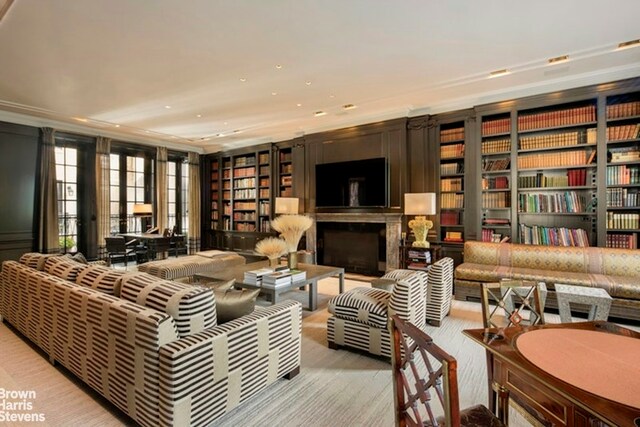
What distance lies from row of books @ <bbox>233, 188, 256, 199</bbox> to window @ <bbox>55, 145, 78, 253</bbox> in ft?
11.2

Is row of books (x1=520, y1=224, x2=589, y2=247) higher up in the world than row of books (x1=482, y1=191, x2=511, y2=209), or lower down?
lower down

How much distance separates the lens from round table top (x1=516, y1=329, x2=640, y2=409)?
1.03 m

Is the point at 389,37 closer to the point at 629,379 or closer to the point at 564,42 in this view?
the point at 564,42

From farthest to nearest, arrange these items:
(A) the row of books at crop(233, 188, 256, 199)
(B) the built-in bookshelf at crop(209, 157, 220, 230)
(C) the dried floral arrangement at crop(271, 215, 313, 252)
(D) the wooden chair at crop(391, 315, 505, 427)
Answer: (B) the built-in bookshelf at crop(209, 157, 220, 230) → (A) the row of books at crop(233, 188, 256, 199) → (C) the dried floral arrangement at crop(271, 215, 313, 252) → (D) the wooden chair at crop(391, 315, 505, 427)

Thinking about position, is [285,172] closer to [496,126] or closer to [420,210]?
[420,210]

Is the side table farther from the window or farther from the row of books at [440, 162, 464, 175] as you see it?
the window

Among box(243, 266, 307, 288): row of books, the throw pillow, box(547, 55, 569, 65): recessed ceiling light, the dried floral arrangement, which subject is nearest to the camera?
the throw pillow

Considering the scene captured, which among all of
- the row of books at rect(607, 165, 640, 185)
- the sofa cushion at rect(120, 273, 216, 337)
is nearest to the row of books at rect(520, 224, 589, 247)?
the row of books at rect(607, 165, 640, 185)

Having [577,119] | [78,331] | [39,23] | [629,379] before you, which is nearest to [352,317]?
[629,379]

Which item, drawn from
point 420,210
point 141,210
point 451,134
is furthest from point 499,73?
point 141,210

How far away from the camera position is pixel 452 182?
5191 mm

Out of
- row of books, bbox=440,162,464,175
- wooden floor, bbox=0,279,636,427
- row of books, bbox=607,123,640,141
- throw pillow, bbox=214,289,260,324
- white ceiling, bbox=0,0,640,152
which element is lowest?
wooden floor, bbox=0,279,636,427

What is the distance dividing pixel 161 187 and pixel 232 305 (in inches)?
262

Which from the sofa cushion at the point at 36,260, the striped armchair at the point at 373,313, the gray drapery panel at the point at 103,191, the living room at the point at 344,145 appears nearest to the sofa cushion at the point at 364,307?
the striped armchair at the point at 373,313
